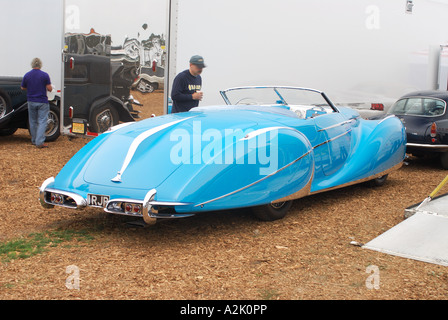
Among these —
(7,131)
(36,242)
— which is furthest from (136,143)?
(7,131)

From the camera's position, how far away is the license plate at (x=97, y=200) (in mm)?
4477

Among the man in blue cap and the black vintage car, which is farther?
the black vintage car

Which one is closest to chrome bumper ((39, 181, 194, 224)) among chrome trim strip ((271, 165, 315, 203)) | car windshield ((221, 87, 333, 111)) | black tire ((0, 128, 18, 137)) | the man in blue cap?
chrome trim strip ((271, 165, 315, 203))

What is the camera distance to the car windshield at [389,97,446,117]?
9016 mm

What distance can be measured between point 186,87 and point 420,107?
435 cm

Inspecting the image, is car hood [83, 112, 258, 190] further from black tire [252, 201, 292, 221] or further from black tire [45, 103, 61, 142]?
black tire [45, 103, 61, 142]

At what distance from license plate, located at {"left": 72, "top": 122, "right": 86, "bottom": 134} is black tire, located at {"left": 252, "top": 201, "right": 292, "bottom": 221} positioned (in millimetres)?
5222

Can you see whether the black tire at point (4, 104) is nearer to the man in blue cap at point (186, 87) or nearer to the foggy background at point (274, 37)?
the foggy background at point (274, 37)

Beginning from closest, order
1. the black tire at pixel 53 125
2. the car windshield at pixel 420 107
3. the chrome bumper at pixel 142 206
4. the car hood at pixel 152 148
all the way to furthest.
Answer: the chrome bumper at pixel 142 206, the car hood at pixel 152 148, the car windshield at pixel 420 107, the black tire at pixel 53 125

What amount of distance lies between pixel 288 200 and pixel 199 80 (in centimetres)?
285

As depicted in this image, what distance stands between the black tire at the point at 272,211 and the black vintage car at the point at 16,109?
6.85m

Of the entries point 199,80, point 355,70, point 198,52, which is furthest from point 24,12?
point 355,70

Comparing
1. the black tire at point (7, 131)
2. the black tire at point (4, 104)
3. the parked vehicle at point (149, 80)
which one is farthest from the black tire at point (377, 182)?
the black tire at point (7, 131)

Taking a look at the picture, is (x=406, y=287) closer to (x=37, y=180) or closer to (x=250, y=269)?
(x=250, y=269)
